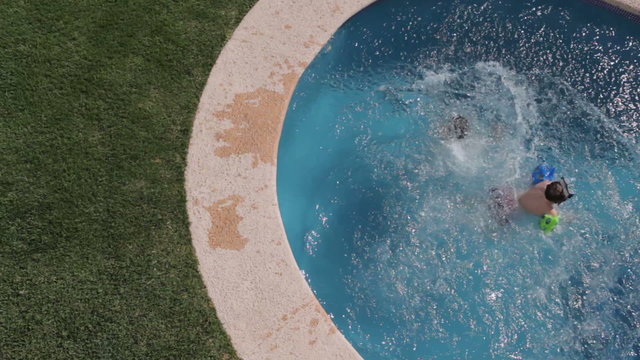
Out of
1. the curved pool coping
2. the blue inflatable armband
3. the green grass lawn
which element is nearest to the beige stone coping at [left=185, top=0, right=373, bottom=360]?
the curved pool coping

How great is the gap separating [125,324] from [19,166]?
8.76 feet

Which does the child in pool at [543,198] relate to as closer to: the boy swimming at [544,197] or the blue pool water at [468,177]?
the boy swimming at [544,197]

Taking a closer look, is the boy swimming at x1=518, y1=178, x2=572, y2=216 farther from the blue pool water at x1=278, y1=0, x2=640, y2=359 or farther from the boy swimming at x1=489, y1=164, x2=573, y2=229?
the blue pool water at x1=278, y1=0, x2=640, y2=359

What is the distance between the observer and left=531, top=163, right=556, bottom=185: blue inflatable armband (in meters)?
7.68

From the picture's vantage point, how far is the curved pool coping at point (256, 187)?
23.1 feet

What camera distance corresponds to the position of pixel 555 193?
22.5 ft

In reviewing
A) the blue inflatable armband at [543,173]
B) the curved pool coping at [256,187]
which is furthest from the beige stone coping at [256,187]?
the blue inflatable armband at [543,173]

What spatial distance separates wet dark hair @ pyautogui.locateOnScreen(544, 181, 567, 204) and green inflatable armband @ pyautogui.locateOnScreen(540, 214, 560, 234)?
1.67 feet

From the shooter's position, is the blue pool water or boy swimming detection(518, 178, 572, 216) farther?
the blue pool water

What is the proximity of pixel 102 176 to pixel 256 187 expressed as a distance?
6.89 feet

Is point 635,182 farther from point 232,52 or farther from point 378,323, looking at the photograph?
point 232,52

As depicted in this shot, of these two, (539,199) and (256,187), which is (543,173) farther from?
(256,187)

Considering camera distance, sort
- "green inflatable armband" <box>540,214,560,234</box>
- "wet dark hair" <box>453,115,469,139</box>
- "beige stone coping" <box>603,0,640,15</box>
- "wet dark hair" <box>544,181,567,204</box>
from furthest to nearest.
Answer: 1. "beige stone coping" <box>603,0,640,15</box>
2. "wet dark hair" <box>453,115,469,139</box>
3. "green inflatable armband" <box>540,214,560,234</box>
4. "wet dark hair" <box>544,181,567,204</box>

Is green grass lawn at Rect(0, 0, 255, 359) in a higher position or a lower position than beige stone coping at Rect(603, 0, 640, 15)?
lower
